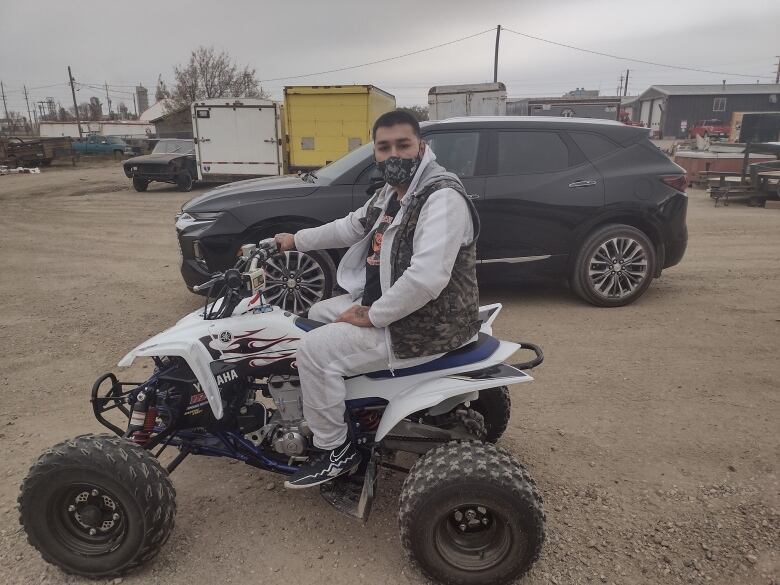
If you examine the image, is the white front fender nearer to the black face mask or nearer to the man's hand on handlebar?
the man's hand on handlebar

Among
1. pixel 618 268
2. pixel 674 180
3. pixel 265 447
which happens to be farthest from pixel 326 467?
pixel 674 180

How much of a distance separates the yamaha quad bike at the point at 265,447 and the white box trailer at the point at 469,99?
16854mm

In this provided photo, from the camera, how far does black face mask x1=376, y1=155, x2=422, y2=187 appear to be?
2549 millimetres

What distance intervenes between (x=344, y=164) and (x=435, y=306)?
3.57 metres

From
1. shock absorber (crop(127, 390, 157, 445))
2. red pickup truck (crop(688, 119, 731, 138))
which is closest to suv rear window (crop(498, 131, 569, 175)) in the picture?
shock absorber (crop(127, 390, 157, 445))

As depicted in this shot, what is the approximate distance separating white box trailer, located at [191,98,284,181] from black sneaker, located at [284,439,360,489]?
49.5ft

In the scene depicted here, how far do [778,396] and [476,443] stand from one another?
271 centimetres

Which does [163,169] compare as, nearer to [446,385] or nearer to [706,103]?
[446,385]

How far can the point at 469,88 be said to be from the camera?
18.4 meters

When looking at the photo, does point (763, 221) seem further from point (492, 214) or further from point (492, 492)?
point (492, 492)

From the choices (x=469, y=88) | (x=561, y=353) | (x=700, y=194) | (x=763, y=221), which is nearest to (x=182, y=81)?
(x=469, y=88)

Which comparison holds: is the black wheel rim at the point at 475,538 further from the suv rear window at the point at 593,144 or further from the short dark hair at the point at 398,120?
the suv rear window at the point at 593,144

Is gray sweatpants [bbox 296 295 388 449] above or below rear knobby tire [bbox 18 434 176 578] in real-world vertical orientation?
above

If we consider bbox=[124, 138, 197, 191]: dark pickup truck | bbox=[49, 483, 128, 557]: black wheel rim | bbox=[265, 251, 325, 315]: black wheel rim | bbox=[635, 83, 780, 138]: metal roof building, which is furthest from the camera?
bbox=[635, 83, 780, 138]: metal roof building
